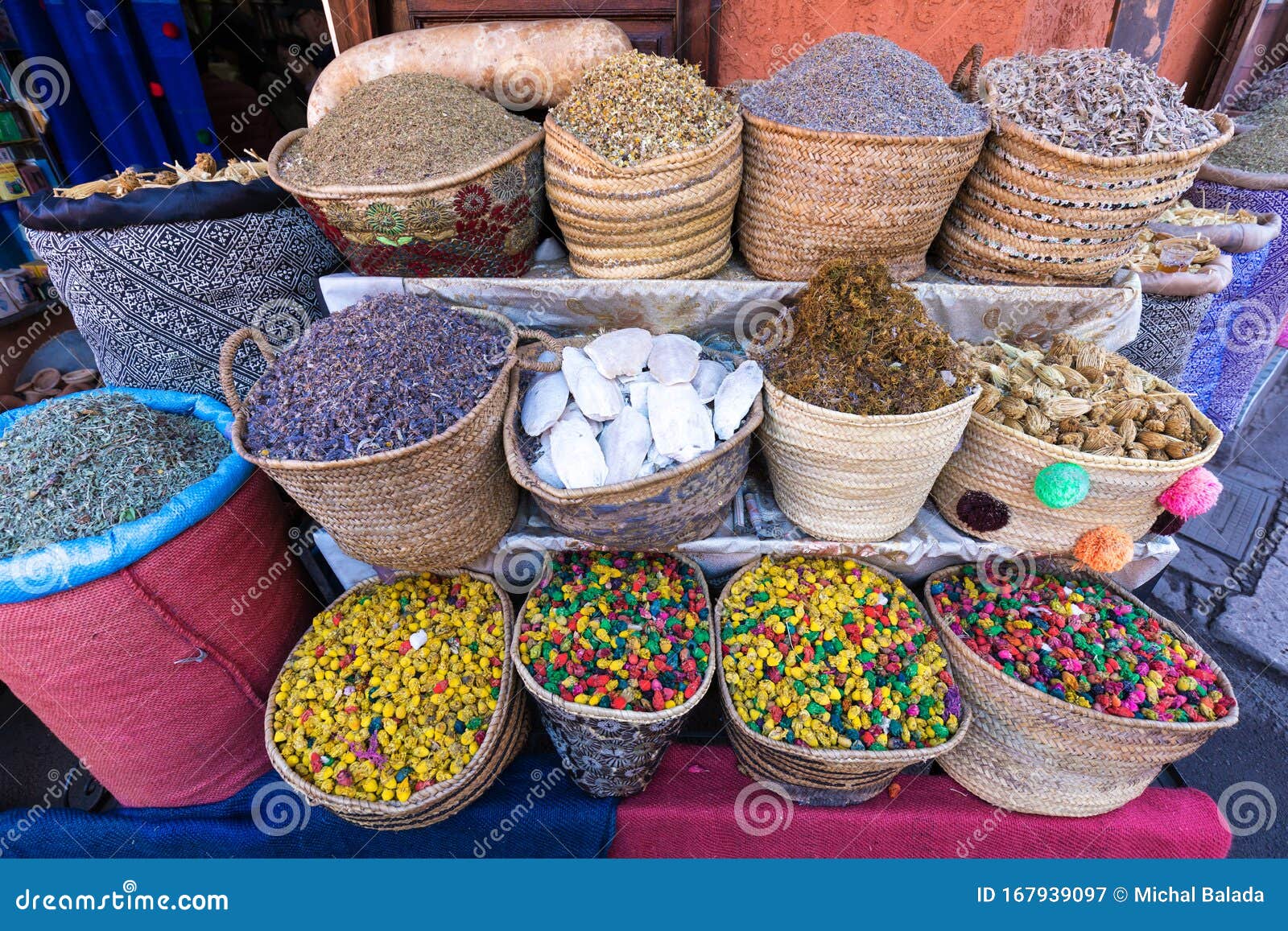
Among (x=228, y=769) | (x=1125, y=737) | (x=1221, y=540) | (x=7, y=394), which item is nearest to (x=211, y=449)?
(x=228, y=769)

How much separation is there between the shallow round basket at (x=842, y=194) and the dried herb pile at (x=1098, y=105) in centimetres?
17

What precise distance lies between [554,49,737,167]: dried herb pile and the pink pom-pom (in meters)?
1.27

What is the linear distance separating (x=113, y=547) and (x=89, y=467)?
25cm

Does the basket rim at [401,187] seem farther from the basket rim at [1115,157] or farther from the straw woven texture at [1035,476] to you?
the straw woven texture at [1035,476]

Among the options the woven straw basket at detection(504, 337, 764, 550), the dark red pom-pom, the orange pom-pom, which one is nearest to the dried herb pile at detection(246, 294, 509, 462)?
the woven straw basket at detection(504, 337, 764, 550)

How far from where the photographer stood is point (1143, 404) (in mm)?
1419

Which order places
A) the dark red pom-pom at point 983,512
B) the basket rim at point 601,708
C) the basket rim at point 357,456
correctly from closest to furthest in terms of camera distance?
the basket rim at point 357,456
the basket rim at point 601,708
the dark red pom-pom at point 983,512

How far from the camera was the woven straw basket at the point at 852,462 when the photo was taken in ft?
4.14

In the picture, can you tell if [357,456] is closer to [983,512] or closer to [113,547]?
[113,547]

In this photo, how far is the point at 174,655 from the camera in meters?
1.33

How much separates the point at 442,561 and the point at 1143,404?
168 cm

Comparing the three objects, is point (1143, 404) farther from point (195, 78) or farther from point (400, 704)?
point (195, 78)
